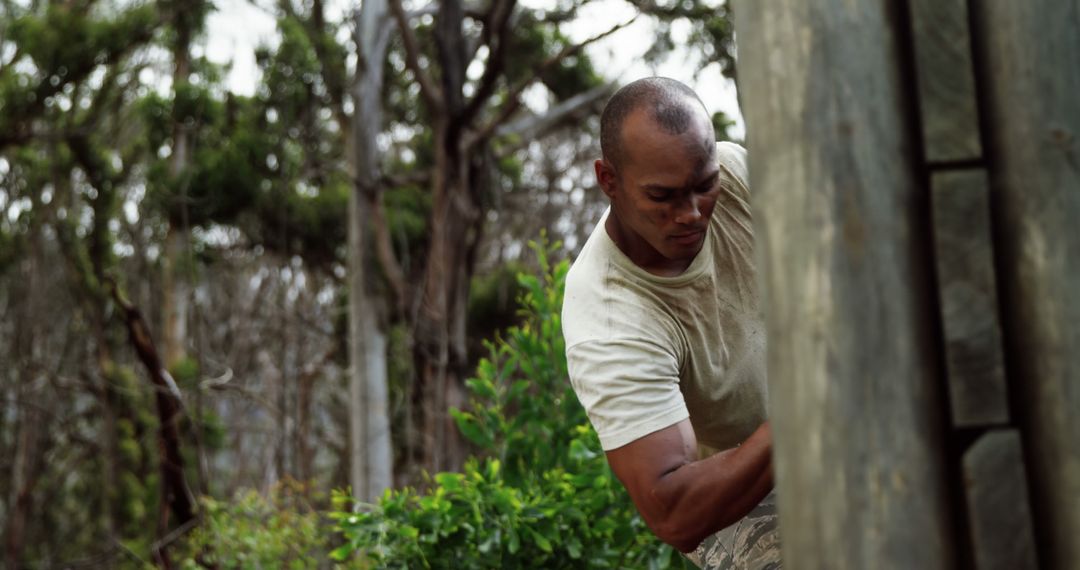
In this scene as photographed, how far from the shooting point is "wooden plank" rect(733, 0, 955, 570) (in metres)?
1.76

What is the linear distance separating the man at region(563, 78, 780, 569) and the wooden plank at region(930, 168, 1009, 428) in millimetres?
863

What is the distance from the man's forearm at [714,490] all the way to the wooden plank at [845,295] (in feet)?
2.23

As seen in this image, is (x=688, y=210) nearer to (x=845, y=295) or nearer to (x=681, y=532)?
(x=681, y=532)

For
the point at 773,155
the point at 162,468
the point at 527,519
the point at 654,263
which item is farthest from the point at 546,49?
the point at 773,155

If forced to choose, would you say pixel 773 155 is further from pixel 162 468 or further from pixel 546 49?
pixel 546 49

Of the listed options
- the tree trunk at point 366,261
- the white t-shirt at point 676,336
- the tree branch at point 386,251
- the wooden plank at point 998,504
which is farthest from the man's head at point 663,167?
the tree trunk at point 366,261

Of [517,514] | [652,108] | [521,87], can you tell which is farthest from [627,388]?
[521,87]

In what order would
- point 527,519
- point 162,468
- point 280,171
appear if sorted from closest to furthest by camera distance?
1. point 527,519
2. point 162,468
3. point 280,171

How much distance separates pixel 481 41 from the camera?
11.0 meters

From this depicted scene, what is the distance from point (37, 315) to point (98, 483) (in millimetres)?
3123

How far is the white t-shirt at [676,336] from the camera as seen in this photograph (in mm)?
2947

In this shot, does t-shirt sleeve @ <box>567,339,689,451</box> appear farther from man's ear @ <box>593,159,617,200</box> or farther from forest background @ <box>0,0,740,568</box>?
forest background @ <box>0,0,740,568</box>

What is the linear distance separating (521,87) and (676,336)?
631 cm

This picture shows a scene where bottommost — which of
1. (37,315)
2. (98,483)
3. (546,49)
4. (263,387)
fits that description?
(98,483)
